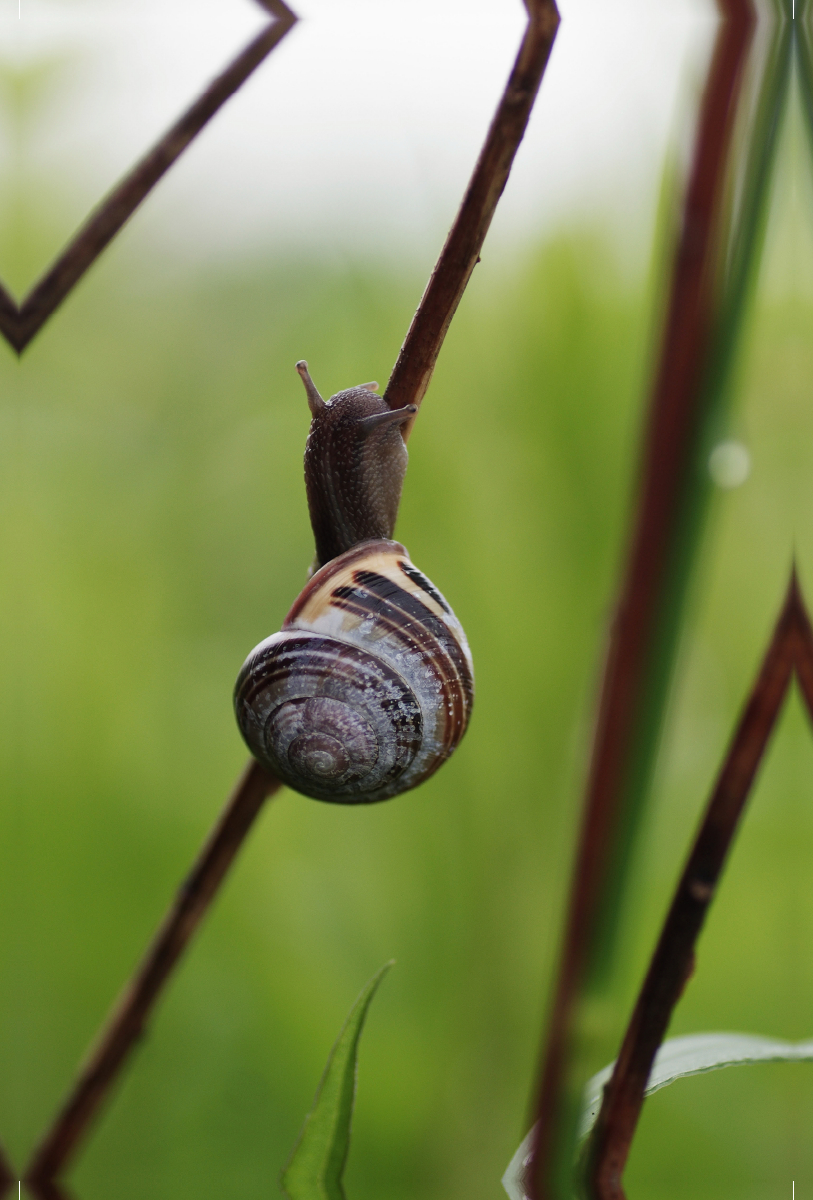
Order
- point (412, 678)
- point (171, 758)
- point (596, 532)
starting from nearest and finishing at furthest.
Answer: point (412, 678)
point (596, 532)
point (171, 758)

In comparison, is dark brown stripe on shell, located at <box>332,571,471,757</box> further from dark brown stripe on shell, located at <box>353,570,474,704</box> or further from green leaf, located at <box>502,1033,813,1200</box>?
green leaf, located at <box>502,1033,813,1200</box>

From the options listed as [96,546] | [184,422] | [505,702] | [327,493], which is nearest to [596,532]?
[505,702]

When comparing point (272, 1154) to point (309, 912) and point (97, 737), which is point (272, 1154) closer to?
point (309, 912)

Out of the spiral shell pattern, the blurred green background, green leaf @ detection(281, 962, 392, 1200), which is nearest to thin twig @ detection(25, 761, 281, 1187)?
the spiral shell pattern

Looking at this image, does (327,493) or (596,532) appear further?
→ (596,532)

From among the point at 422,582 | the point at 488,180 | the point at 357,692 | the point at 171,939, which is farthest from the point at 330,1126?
the point at 488,180

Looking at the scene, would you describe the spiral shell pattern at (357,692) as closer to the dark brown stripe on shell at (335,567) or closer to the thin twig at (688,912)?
the dark brown stripe on shell at (335,567)
